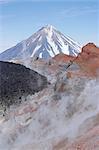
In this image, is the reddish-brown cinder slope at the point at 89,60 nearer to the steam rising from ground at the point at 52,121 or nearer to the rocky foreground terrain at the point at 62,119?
the rocky foreground terrain at the point at 62,119

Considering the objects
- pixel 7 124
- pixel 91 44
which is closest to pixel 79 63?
pixel 91 44

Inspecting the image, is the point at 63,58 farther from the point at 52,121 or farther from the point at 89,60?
the point at 52,121

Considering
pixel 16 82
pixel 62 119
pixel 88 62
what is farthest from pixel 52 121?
pixel 16 82

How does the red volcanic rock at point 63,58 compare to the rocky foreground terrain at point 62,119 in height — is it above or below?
below

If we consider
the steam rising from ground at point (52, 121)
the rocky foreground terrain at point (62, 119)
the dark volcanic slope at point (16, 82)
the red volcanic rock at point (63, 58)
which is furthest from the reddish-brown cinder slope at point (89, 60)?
the red volcanic rock at point (63, 58)

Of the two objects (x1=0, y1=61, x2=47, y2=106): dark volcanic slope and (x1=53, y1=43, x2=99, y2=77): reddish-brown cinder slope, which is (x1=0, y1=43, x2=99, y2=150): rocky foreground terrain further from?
(x1=0, y1=61, x2=47, y2=106): dark volcanic slope

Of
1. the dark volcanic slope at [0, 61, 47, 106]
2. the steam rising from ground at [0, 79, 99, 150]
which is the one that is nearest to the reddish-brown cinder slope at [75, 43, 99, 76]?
the steam rising from ground at [0, 79, 99, 150]

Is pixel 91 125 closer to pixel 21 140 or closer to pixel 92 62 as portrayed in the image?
pixel 21 140
